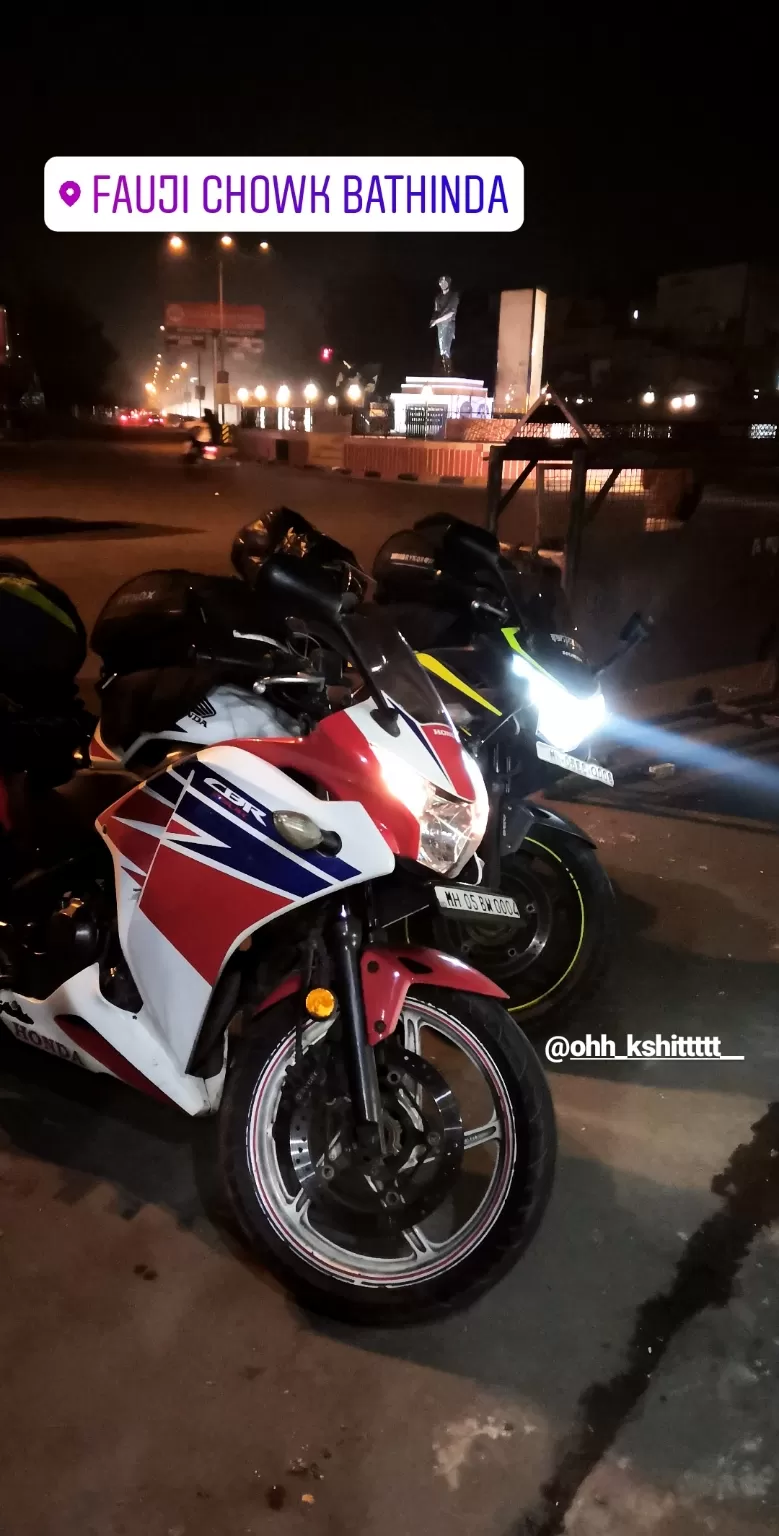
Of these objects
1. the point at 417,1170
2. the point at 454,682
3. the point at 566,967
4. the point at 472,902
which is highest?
the point at 454,682

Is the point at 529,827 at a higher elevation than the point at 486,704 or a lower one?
lower

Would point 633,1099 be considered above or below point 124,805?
below

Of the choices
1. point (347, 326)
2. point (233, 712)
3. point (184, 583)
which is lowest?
point (233, 712)

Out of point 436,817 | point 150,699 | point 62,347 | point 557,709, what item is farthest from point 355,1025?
point 62,347

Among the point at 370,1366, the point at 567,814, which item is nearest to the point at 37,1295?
the point at 370,1366

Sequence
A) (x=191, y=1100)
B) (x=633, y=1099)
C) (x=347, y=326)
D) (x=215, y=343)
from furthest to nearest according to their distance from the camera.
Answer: (x=347, y=326), (x=215, y=343), (x=633, y=1099), (x=191, y=1100)

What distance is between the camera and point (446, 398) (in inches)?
1745

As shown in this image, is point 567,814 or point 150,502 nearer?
point 567,814

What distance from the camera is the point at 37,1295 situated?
8.89 feet

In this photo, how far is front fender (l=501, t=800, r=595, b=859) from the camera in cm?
355

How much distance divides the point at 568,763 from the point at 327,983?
1.60 m

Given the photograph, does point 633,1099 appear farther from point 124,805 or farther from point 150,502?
point 150,502

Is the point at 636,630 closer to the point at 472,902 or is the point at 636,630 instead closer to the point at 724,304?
the point at 472,902

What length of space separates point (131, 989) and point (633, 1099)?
1.71 m
